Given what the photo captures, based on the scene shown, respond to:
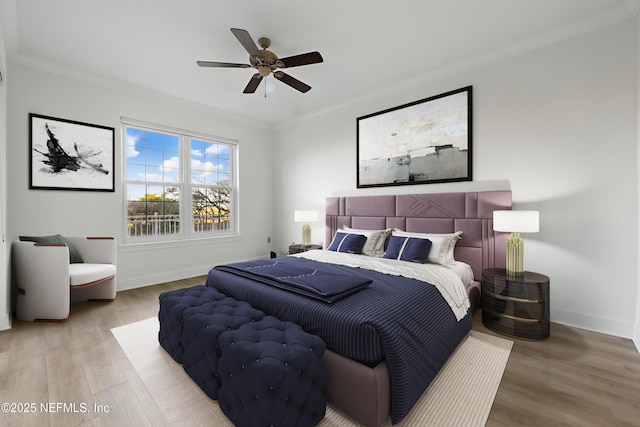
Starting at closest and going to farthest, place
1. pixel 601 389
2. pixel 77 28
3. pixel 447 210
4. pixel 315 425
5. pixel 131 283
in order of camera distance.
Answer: pixel 315 425 → pixel 601 389 → pixel 77 28 → pixel 447 210 → pixel 131 283

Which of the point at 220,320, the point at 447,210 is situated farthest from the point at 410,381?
the point at 447,210

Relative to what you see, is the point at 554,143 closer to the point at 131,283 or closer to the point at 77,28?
the point at 77,28

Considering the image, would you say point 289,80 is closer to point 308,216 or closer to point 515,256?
point 308,216

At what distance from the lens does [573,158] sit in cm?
269

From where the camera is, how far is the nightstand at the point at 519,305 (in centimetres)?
241

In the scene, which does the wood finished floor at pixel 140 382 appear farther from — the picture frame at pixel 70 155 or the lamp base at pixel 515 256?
the picture frame at pixel 70 155

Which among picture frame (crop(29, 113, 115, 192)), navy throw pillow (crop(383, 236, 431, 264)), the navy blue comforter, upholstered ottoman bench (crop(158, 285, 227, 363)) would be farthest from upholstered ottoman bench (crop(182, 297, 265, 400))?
picture frame (crop(29, 113, 115, 192))

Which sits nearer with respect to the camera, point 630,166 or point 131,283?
point 630,166

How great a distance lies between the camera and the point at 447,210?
3.37 metres

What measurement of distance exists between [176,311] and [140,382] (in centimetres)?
48

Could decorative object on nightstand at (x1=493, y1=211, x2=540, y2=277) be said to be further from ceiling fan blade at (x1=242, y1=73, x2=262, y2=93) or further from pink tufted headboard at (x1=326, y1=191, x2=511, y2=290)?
ceiling fan blade at (x1=242, y1=73, x2=262, y2=93)

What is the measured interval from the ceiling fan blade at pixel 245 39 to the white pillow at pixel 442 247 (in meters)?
2.59

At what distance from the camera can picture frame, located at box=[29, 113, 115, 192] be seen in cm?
326

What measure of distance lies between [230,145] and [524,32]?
4.50 m
